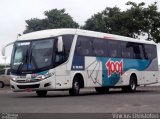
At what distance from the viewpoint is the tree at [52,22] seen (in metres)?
66.6

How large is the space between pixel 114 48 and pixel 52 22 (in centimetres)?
4031

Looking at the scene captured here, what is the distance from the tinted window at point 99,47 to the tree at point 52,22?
39.1 m

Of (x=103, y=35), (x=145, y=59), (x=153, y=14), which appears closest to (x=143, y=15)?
(x=153, y=14)

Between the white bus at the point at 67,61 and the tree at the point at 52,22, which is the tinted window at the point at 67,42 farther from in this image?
the tree at the point at 52,22

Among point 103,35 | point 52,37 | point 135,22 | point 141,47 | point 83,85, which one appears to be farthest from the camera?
point 135,22

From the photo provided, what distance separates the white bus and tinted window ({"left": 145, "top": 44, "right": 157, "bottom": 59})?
10.2 ft

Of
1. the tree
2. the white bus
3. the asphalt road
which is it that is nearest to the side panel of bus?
the white bus

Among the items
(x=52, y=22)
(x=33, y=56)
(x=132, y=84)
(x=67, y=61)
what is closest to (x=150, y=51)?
(x=132, y=84)

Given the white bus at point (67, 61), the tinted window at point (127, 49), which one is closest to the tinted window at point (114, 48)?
the white bus at point (67, 61)

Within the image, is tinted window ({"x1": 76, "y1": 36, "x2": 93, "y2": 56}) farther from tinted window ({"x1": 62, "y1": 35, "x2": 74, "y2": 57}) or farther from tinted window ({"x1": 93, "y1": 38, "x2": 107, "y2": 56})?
tinted window ({"x1": 62, "y1": 35, "x2": 74, "y2": 57})

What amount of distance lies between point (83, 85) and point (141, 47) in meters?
7.75

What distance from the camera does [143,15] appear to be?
49938 mm

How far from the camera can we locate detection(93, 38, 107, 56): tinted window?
84.8ft

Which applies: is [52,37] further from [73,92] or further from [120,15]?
[120,15]
